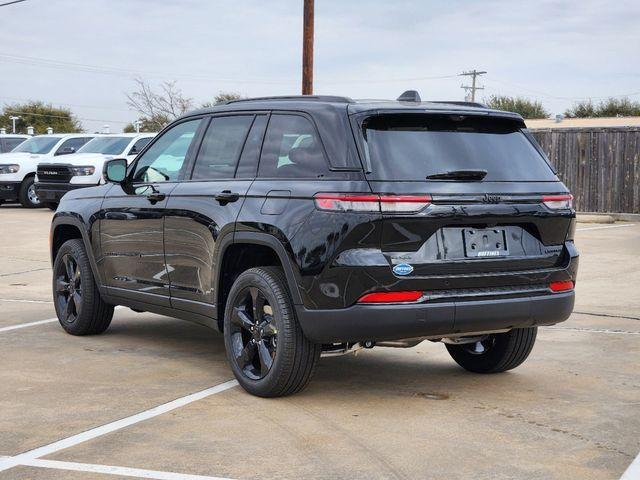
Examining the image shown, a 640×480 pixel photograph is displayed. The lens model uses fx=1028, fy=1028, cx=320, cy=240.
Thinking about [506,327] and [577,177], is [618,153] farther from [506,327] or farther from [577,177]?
[506,327]

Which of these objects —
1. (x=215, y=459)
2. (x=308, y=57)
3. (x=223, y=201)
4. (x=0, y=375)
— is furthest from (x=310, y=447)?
(x=308, y=57)

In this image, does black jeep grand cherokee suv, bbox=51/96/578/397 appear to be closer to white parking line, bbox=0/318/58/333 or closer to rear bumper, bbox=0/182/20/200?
white parking line, bbox=0/318/58/333

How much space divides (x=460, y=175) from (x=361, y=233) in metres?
0.73

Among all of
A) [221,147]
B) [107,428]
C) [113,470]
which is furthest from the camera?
[221,147]

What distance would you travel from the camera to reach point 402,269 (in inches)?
221

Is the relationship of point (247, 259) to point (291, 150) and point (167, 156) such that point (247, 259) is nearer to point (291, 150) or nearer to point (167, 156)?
point (291, 150)

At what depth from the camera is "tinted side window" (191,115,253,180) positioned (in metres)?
6.76

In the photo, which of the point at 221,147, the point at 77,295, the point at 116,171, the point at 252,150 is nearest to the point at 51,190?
the point at 77,295

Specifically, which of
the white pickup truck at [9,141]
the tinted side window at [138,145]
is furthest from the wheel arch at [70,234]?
the white pickup truck at [9,141]

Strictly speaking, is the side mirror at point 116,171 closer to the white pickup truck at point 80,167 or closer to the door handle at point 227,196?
the door handle at point 227,196

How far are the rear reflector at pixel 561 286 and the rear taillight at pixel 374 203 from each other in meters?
1.09

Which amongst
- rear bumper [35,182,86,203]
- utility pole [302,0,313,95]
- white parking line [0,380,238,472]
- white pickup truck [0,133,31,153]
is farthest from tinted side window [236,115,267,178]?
white pickup truck [0,133,31,153]

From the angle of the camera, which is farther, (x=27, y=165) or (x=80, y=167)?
(x=27, y=165)

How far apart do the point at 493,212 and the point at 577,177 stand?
20993mm
